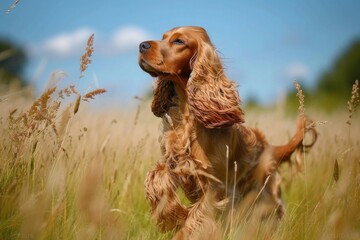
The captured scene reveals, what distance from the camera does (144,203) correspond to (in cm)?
414

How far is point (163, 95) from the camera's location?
158 inches

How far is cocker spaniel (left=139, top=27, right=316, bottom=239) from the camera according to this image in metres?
3.49

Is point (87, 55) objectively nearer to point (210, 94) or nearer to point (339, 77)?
point (210, 94)

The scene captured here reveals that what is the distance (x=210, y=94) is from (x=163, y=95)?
0.45 metres

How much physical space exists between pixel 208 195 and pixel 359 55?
3111cm

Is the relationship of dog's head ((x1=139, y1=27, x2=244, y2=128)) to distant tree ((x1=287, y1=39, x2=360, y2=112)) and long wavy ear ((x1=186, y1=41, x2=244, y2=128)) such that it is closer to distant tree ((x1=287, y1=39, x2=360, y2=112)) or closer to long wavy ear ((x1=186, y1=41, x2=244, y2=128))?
long wavy ear ((x1=186, y1=41, x2=244, y2=128))

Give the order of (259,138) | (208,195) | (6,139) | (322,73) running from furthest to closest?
(322,73) < (259,138) < (208,195) < (6,139)

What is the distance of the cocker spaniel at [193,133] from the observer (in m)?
3.49

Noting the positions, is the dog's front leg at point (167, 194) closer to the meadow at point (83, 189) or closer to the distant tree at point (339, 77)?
the meadow at point (83, 189)

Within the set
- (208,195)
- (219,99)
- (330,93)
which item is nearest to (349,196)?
(208,195)

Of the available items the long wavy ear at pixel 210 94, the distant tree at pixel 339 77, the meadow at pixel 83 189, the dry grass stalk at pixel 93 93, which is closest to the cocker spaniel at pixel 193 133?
the long wavy ear at pixel 210 94

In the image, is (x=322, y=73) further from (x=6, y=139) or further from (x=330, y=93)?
(x=6, y=139)

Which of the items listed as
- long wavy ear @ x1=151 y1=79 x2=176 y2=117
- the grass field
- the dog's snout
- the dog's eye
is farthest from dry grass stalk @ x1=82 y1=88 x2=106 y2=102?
long wavy ear @ x1=151 y1=79 x2=176 y2=117

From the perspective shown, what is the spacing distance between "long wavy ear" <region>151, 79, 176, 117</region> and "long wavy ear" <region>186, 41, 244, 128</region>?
0.96 ft
